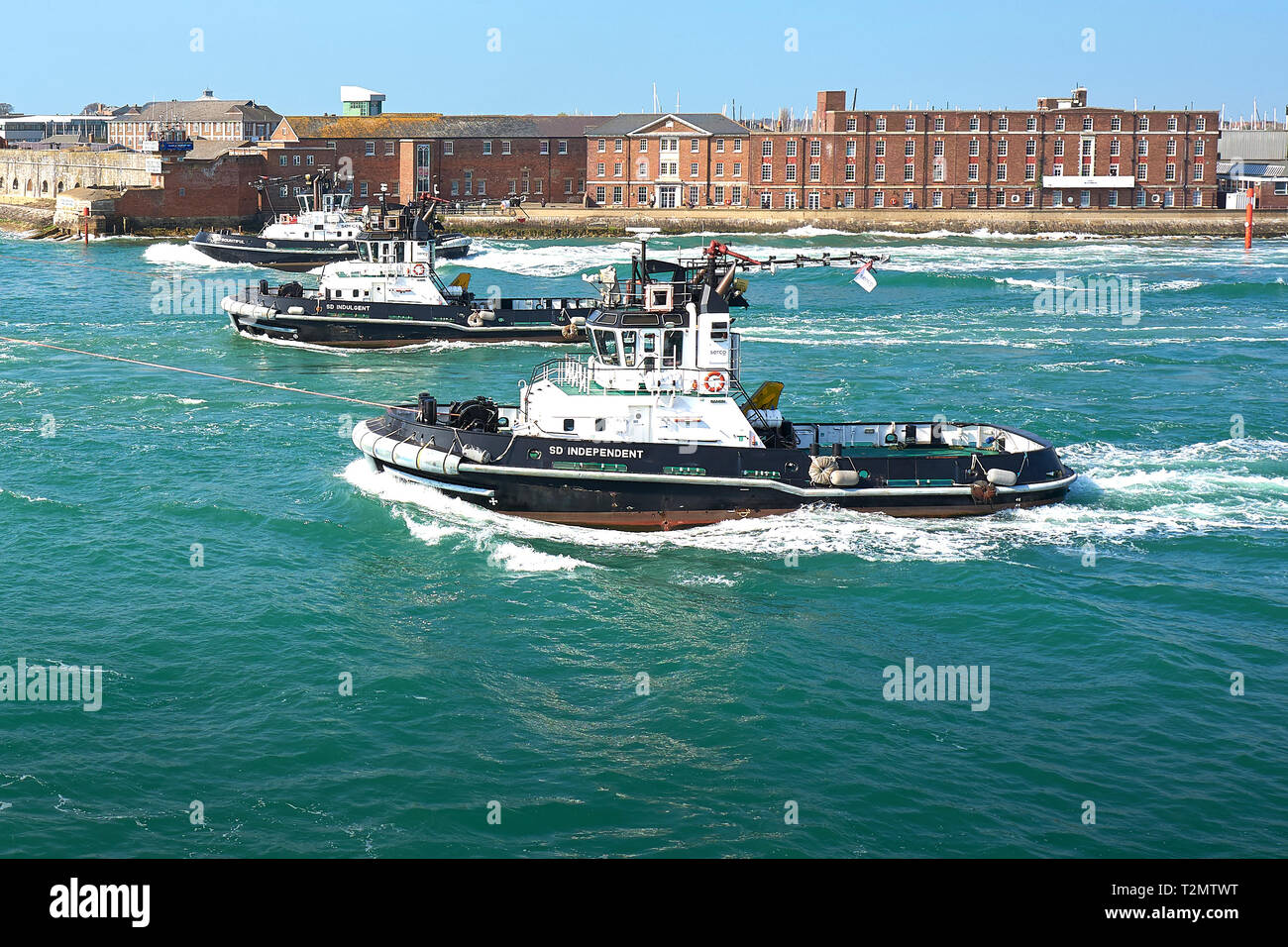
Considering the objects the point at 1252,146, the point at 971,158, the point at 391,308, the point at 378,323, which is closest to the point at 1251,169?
the point at 1252,146

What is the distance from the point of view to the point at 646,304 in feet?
97.6

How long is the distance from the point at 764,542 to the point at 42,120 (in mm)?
199045

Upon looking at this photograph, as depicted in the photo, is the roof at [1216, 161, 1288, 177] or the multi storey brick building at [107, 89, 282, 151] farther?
the multi storey brick building at [107, 89, 282, 151]

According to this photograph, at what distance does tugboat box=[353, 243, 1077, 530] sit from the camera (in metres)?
29.0

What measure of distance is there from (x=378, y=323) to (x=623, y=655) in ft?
119

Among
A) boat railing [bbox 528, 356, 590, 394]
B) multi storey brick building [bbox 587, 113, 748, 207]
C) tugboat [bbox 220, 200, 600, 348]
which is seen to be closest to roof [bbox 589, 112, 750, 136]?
multi storey brick building [bbox 587, 113, 748, 207]

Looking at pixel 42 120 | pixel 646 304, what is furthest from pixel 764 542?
pixel 42 120

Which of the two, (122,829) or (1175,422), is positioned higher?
(1175,422)

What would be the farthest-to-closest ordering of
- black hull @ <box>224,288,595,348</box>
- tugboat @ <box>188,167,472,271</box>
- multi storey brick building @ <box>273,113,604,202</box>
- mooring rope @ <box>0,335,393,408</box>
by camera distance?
1. multi storey brick building @ <box>273,113,604,202</box>
2. tugboat @ <box>188,167,472,271</box>
3. black hull @ <box>224,288,595,348</box>
4. mooring rope @ <box>0,335,393,408</box>

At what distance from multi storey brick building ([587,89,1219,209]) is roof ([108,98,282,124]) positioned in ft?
173

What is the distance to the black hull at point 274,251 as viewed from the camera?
271 feet

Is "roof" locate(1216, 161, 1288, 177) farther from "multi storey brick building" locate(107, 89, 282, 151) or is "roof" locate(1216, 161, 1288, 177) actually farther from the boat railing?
the boat railing

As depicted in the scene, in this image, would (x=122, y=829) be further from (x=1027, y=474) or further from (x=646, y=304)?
(x=1027, y=474)

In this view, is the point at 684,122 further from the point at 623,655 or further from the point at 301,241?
the point at 623,655
